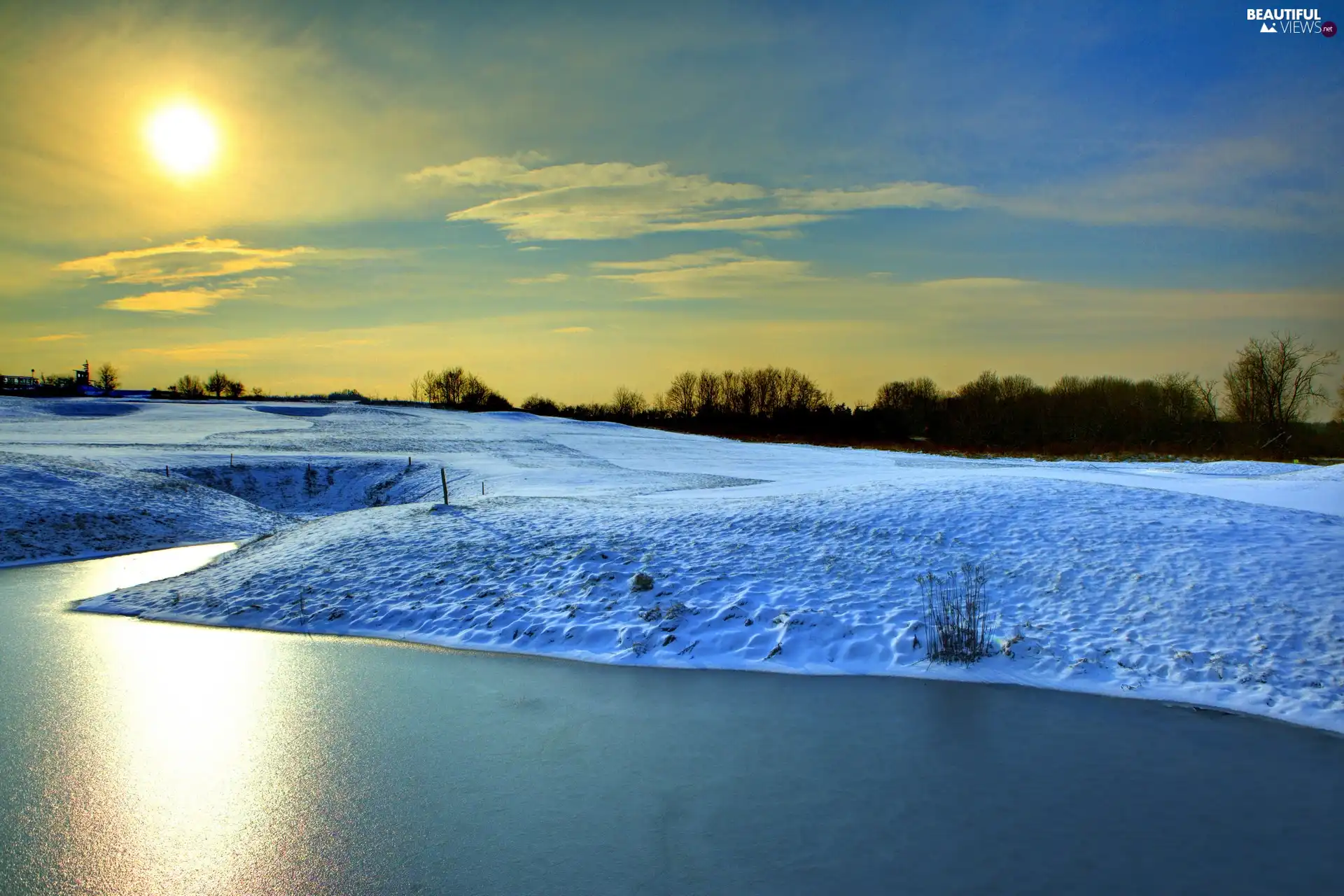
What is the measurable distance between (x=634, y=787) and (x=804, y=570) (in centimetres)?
700

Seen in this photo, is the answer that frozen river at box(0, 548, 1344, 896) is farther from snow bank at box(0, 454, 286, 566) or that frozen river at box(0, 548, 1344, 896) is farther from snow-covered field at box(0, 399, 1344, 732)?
snow bank at box(0, 454, 286, 566)

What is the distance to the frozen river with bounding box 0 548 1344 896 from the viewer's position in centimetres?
554

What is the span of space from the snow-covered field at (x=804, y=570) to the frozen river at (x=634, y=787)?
3.66 feet

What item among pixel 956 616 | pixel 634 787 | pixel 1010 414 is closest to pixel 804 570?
pixel 956 616

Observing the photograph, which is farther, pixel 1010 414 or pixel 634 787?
pixel 1010 414

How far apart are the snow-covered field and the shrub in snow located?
9.5 inches

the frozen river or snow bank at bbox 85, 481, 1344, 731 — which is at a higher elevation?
snow bank at bbox 85, 481, 1344, 731

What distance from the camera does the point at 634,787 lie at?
6.86 m

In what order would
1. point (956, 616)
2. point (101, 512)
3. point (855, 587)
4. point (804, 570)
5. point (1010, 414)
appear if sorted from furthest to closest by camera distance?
point (1010, 414) < point (101, 512) < point (804, 570) < point (855, 587) < point (956, 616)

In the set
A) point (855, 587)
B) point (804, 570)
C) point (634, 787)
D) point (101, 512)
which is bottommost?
point (634, 787)

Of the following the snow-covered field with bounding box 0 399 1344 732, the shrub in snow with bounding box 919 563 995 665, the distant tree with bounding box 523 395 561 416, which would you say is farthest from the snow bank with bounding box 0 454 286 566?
the distant tree with bounding box 523 395 561 416

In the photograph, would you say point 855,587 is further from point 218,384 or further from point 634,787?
point 218,384

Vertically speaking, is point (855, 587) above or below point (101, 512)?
above

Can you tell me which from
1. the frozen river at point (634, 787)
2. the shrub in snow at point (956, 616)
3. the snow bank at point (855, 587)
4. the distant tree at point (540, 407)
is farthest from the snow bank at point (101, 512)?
the distant tree at point (540, 407)
